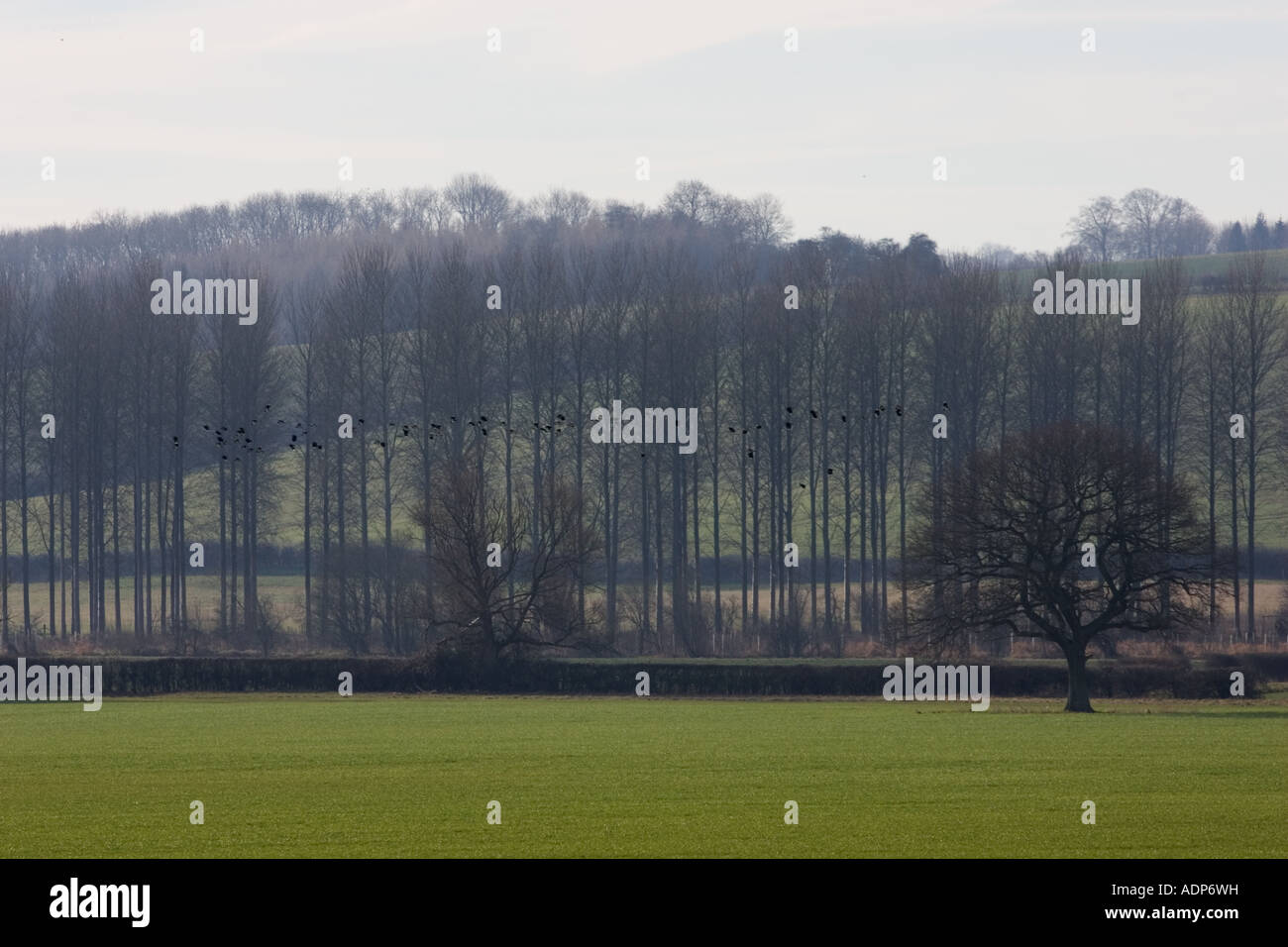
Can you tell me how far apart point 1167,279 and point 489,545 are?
45.5 metres

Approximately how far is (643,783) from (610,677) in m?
33.8

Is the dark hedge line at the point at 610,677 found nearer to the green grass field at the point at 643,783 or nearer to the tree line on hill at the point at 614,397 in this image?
the green grass field at the point at 643,783

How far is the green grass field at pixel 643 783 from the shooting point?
23023 millimetres

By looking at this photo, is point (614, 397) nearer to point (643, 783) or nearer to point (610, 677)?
point (610, 677)

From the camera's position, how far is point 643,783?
30.9 metres

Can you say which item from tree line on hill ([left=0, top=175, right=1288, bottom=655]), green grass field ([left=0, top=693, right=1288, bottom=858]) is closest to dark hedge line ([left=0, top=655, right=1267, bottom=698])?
green grass field ([left=0, top=693, right=1288, bottom=858])

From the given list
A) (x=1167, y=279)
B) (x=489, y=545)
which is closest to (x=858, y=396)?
(x=1167, y=279)

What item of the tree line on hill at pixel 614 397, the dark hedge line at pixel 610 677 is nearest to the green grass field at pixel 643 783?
the dark hedge line at pixel 610 677

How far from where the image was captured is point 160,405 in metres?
90.1

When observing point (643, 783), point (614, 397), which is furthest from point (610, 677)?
point (643, 783)

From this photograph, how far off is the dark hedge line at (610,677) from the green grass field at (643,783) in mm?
8853

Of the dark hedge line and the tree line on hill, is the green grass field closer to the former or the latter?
the dark hedge line

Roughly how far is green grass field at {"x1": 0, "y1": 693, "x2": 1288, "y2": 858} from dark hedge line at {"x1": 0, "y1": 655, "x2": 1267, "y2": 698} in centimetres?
885

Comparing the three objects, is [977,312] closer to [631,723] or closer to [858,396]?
[858,396]
